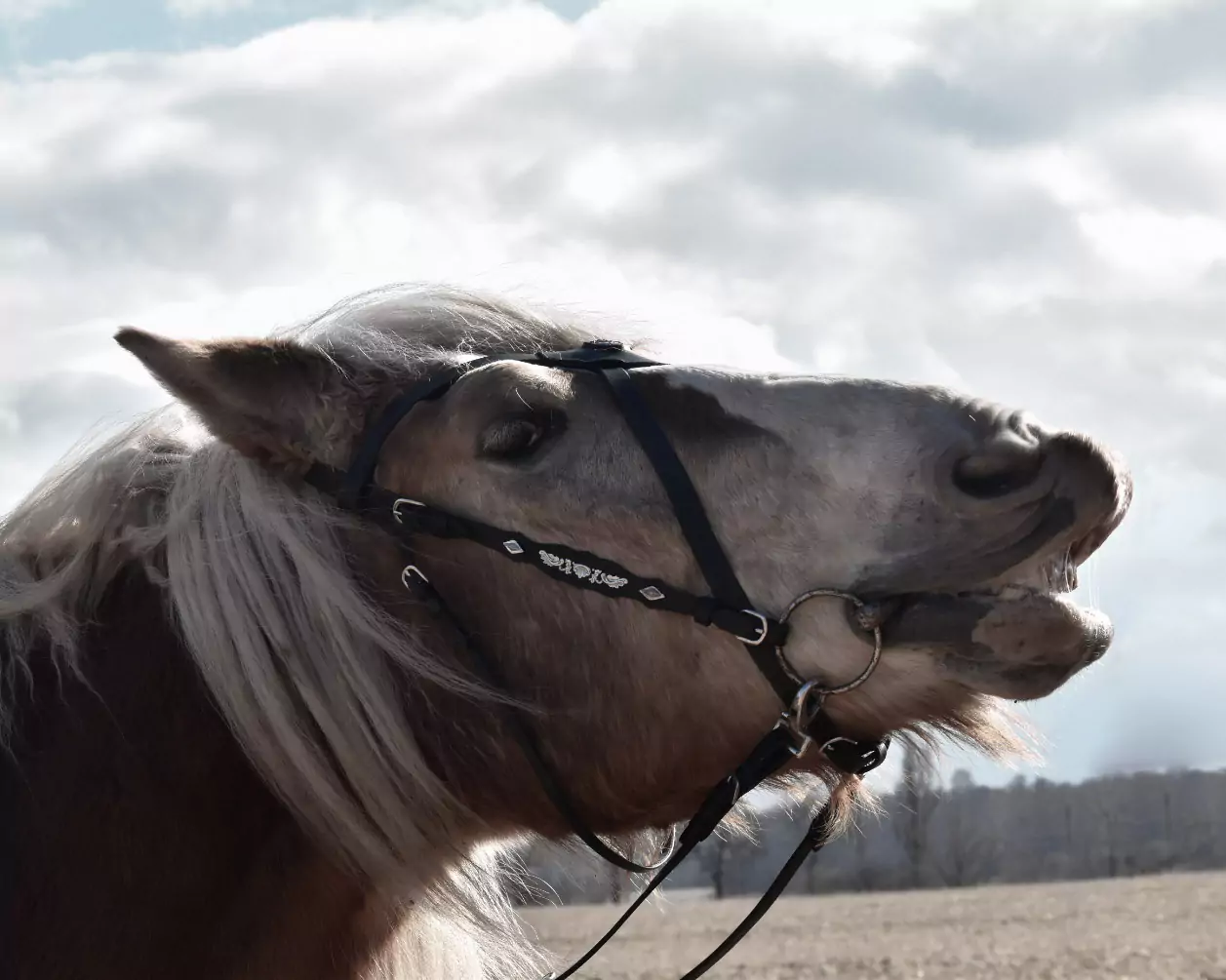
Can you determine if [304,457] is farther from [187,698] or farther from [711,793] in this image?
[711,793]

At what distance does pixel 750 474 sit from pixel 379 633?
0.94m

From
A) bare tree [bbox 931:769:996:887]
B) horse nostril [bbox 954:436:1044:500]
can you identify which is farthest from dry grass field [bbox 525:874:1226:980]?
bare tree [bbox 931:769:996:887]

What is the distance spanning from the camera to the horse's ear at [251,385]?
2955 millimetres

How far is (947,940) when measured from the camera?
21875 millimetres

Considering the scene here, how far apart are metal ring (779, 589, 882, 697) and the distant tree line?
104 feet

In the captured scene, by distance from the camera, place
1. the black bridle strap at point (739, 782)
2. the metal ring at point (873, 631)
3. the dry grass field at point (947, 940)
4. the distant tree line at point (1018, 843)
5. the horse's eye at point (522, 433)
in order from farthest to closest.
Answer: the distant tree line at point (1018, 843), the dry grass field at point (947, 940), the horse's eye at point (522, 433), the black bridle strap at point (739, 782), the metal ring at point (873, 631)

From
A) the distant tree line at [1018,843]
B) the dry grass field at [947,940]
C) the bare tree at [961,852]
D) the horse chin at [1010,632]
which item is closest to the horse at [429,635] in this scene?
the horse chin at [1010,632]

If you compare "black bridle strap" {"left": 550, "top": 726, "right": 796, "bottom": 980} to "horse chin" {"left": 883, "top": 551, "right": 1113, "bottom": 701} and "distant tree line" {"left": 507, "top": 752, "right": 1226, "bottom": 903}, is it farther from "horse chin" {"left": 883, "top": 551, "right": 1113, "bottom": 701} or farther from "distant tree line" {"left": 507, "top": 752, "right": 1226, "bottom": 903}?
"distant tree line" {"left": 507, "top": 752, "right": 1226, "bottom": 903}

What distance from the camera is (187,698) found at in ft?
10.0

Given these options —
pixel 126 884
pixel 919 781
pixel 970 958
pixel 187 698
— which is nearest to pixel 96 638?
pixel 187 698

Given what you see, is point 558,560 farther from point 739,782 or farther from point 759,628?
point 739,782

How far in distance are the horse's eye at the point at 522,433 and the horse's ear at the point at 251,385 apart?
Result: 1.51 ft

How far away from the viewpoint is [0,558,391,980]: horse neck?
280cm

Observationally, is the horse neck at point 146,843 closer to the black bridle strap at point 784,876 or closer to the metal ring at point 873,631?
the black bridle strap at point 784,876
